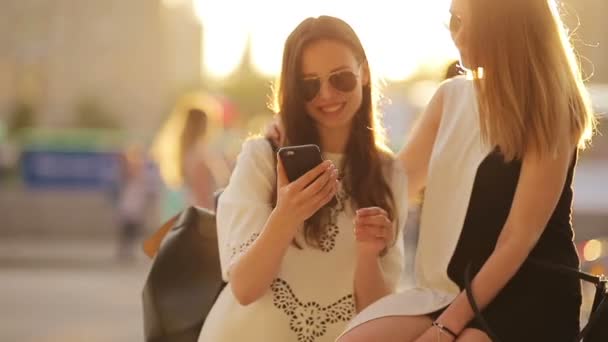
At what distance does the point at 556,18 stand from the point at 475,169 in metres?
0.33

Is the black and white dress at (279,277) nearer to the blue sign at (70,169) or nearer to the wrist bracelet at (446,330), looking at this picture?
the wrist bracelet at (446,330)

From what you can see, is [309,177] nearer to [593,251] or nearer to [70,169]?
[593,251]

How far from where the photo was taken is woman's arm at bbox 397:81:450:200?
3179mm

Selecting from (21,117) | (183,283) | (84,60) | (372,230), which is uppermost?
(372,230)

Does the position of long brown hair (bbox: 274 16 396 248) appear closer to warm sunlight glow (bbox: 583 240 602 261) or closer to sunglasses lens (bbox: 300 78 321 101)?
sunglasses lens (bbox: 300 78 321 101)

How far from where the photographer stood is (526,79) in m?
2.55

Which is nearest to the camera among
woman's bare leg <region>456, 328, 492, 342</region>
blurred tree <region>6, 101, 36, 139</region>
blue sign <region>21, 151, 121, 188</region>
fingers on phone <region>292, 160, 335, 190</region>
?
woman's bare leg <region>456, 328, 492, 342</region>

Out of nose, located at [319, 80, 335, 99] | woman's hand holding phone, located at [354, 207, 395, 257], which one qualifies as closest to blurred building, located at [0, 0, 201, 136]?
nose, located at [319, 80, 335, 99]

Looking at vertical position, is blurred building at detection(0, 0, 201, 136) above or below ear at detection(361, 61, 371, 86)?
below

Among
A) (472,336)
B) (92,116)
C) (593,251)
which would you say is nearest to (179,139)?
(593,251)

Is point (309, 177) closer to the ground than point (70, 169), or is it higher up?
higher up

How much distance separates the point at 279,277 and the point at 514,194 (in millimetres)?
644

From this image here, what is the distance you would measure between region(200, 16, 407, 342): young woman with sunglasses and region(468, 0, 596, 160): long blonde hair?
0.42m

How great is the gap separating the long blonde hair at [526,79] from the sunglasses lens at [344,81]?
469 millimetres
